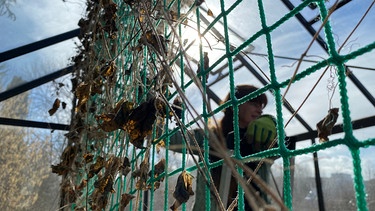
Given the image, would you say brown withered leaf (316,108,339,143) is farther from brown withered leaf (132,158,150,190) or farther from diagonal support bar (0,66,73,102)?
diagonal support bar (0,66,73,102)

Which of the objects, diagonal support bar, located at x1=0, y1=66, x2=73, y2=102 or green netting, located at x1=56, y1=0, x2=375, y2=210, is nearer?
green netting, located at x1=56, y1=0, x2=375, y2=210

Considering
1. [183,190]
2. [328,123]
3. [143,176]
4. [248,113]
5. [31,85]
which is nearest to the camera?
[328,123]

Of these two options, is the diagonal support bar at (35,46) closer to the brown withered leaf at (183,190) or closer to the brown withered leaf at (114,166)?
the brown withered leaf at (114,166)

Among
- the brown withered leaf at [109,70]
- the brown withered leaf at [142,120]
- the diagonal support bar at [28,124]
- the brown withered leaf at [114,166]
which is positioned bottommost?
the brown withered leaf at [114,166]

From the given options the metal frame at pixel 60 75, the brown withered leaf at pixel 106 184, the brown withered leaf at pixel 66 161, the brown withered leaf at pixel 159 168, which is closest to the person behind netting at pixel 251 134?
the brown withered leaf at pixel 159 168

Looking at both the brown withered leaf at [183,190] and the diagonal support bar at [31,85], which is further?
the diagonal support bar at [31,85]

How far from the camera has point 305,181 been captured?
3.12m

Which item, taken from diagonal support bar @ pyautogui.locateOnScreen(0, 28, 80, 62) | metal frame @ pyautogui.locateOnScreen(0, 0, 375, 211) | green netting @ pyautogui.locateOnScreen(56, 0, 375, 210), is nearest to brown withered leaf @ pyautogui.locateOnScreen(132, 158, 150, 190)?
green netting @ pyautogui.locateOnScreen(56, 0, 375, 210)

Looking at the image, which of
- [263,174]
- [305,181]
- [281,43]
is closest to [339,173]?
[305,181]

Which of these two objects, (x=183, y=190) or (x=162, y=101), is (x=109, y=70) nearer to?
(x=162, y=101)

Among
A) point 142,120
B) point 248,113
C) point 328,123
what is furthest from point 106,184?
point 248,113

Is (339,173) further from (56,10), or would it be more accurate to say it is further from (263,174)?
(56,10)

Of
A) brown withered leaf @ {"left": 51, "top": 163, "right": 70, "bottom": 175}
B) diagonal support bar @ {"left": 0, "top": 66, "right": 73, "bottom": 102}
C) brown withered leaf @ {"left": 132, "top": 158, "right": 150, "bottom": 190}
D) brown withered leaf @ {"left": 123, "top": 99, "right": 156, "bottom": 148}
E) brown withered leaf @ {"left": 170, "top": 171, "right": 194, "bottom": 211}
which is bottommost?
brown withered leaf @ {"left": 170, "top": 171, "right": 194, "bottom": 211}

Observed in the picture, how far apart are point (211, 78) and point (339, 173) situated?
1301 millimetres
